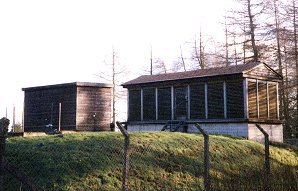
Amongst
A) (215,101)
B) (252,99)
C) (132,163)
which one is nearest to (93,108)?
(215,101)

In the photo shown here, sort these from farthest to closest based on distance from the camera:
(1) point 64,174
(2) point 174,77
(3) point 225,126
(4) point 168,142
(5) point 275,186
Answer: (2) point 174,77
(3) point 225,126
(4) point 168,142
(1) point 64,174
(5) point 275,186

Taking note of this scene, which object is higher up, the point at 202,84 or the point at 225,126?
the point at 202,84

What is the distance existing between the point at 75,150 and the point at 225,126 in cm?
1412

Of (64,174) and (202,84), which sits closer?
(64,174)

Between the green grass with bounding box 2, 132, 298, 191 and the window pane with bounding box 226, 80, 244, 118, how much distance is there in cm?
768

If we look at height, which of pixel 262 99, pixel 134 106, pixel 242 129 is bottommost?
pixel 242 129

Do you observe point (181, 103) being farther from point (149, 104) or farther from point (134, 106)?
point (134, 106)

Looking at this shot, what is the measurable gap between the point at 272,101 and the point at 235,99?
433 cm

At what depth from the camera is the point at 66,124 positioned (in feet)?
100

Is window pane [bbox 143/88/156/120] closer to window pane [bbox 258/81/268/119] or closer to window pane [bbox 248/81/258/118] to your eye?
window pane [bbox 248/81/258/118]

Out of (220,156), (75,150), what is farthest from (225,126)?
(75,150)

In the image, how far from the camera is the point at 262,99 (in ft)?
92.2

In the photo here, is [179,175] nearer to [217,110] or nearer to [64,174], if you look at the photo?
[64,174]

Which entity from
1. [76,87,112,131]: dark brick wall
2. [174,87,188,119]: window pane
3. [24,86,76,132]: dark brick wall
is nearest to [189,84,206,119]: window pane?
[174,87,188,119]: window pane
